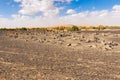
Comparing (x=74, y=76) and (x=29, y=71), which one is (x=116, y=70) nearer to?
(x=74, y=76)

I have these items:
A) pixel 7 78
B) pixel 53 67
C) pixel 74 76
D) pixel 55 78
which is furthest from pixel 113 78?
pixel 7 78

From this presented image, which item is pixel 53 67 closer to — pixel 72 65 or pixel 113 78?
pixel 72 65

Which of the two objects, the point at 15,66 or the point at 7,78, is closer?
the point at 7,78

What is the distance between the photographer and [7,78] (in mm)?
10812

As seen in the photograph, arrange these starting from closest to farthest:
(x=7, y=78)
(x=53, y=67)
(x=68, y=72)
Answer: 1. (x=7, y=78)
2. (x=68, y=72)
3. (x=53, y=67)

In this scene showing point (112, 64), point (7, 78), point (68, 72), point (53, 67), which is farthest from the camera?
point (112, 64)

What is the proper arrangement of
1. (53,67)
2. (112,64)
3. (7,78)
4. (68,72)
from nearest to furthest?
(7,78) → (68,72) → (53,67) → (112,64)

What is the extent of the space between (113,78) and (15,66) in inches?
208

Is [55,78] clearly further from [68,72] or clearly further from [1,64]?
[1,64]

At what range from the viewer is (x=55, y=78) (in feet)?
35.5

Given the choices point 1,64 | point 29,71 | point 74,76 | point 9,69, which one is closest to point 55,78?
point 74,76

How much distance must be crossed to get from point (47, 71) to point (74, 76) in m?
1.58

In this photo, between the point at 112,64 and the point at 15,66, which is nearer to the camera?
the point at 15,66

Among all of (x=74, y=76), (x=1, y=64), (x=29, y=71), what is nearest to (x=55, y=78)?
(x=74, y=76)
